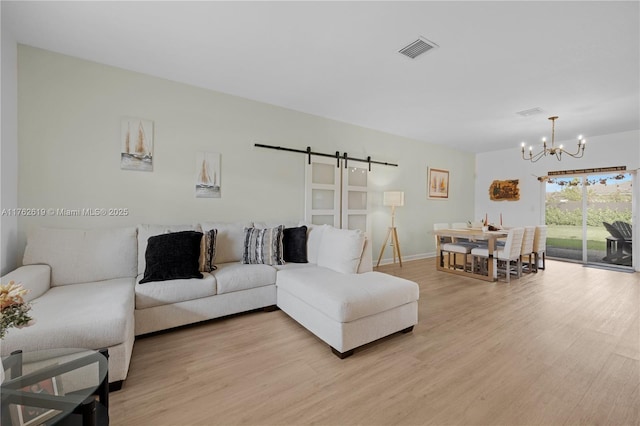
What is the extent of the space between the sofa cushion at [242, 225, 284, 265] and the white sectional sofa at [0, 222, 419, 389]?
2cm

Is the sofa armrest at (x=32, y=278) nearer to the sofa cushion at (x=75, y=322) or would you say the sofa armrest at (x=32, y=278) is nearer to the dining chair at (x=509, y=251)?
the sofa cushion at (x=75, y=322)

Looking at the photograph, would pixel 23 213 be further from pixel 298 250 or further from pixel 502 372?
pixel 502 372

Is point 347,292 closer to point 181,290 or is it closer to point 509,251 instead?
point 181,290

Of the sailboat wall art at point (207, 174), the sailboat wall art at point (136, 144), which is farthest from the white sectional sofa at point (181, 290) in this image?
the sailboat wall art at point (136, 144)

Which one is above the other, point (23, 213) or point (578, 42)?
point (578, 42)

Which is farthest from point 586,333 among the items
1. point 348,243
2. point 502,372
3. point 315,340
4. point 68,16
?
point 68,16

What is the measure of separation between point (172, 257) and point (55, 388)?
1510 millimetres

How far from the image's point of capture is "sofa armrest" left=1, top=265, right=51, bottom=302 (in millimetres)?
1898

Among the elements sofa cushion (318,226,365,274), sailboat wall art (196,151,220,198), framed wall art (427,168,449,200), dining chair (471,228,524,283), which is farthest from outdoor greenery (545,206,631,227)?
sailboat wall art (196,151,220,198)

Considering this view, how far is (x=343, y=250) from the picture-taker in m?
2.76

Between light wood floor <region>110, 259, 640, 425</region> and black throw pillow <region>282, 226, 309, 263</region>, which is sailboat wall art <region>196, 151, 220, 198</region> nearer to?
black throw pillow <region>282, 226, 309, 263</region>

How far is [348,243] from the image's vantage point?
2.74 meters

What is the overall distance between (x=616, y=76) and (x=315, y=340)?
4.23 m

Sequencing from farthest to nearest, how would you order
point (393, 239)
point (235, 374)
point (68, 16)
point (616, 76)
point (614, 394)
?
point (393, 239), point (616, 76), point (68, 16), point (235, 374), point (614, 394)
